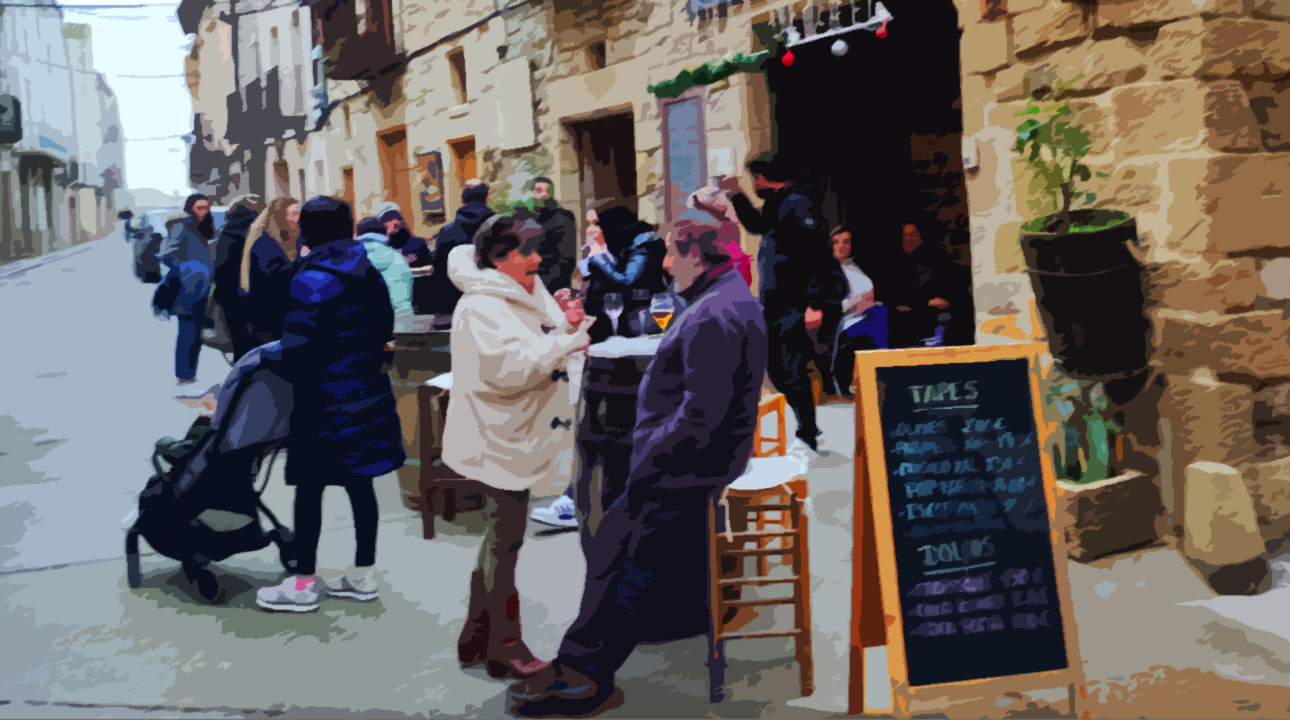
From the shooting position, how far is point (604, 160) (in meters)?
13.6

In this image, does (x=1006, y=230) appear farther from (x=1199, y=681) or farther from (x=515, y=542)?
(x=515, y=542)

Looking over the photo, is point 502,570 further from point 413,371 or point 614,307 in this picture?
point 614,307

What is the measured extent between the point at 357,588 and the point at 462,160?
1154 centimetres

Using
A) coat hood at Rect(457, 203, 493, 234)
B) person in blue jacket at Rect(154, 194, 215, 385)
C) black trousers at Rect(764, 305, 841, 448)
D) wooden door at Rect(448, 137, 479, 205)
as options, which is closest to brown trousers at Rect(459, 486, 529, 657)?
black trousers at Rect(764, 305, 841, 448)

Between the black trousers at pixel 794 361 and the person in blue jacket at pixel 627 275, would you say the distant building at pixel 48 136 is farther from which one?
the black trousers at pixel 794 361

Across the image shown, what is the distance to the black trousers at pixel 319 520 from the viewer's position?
16.3ft

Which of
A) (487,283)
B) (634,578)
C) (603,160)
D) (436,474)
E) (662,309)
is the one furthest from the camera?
(603,160)

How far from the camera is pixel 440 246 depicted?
373 inches

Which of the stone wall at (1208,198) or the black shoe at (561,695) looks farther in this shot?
the stone wall at (1208,198)

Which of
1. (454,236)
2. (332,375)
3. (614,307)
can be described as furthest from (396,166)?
(332,375)

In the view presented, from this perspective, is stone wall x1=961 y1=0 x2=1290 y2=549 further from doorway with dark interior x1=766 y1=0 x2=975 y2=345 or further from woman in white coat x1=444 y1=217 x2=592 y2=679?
doorway with dark interior x1=766 y1=0 x2=975 y2=345

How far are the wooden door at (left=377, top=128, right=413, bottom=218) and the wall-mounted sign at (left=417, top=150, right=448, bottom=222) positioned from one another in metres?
1.11

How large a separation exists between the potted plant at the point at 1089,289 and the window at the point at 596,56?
311 inches

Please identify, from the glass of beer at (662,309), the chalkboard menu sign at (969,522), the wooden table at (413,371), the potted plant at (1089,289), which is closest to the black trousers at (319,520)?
the wooden table at (413,371)
